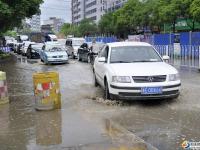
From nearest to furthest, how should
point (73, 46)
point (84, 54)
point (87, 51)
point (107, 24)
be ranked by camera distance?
point (87, 51)
point (84, 54)
point (73, 46)
point (107, 24)

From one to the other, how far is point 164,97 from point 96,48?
18.5 meters

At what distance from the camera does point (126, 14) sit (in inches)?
2815

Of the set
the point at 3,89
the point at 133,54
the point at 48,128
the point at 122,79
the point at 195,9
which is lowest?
the point at 48,128

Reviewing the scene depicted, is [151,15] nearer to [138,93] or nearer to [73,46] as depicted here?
[73,46]

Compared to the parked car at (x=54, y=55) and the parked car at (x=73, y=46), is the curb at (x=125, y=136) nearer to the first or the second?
the parked car at (x=54, y=55)

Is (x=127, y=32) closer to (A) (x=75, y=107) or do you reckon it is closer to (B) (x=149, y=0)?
(B) (x=149, y=0)

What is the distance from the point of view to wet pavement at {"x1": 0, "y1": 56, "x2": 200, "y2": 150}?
7.29 metres

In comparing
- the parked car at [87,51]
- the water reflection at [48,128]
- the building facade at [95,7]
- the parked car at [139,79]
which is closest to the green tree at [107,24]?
the building facade at [95,7]

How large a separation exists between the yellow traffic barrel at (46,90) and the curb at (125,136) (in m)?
1.93

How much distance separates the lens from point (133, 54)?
12.0 meters

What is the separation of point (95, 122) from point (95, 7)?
162300 mm

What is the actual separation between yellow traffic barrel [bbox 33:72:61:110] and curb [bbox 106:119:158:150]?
1934mm

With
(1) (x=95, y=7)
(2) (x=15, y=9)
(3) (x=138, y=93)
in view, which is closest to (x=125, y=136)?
(3) (x=138, y=93)

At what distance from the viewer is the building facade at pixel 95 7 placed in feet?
466
